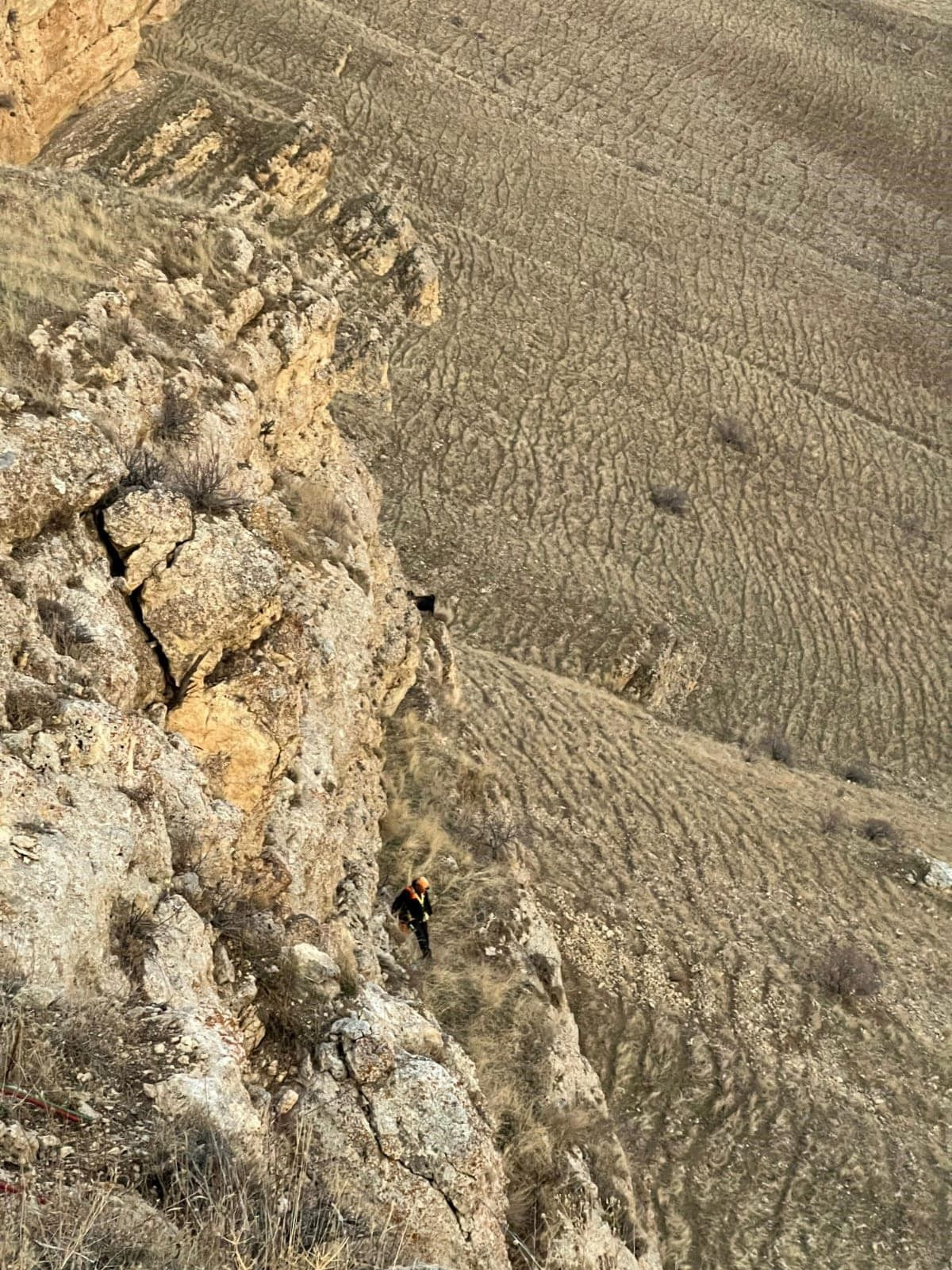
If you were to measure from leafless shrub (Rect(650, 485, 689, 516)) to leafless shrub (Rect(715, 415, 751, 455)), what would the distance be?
2330mm

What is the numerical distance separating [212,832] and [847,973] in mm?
8492

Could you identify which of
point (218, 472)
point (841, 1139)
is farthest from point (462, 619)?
point (218, 472)

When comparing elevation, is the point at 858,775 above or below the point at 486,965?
below

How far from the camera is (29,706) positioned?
12.9ft

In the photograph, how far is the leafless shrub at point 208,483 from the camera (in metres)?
5.52

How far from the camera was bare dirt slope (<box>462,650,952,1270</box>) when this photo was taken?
878 centimetres

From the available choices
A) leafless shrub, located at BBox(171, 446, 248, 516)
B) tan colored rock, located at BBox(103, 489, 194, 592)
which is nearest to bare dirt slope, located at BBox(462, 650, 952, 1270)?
leafless shrub, located at BBox(171, 446, 248, 516)

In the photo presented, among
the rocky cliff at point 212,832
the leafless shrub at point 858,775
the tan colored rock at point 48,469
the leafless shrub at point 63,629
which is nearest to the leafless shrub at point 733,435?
the leafless shrub at point 858,775

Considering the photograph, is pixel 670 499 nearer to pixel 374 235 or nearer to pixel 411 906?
pixel 374 235

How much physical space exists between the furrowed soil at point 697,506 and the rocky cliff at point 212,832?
113 inches

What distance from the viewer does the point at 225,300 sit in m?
7.66

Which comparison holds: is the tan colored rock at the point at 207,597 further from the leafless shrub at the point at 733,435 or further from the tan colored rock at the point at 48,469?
the leafless shrub at the point at 733,435

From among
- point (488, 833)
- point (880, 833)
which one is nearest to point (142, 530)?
point (488, 833)

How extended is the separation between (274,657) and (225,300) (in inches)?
130
